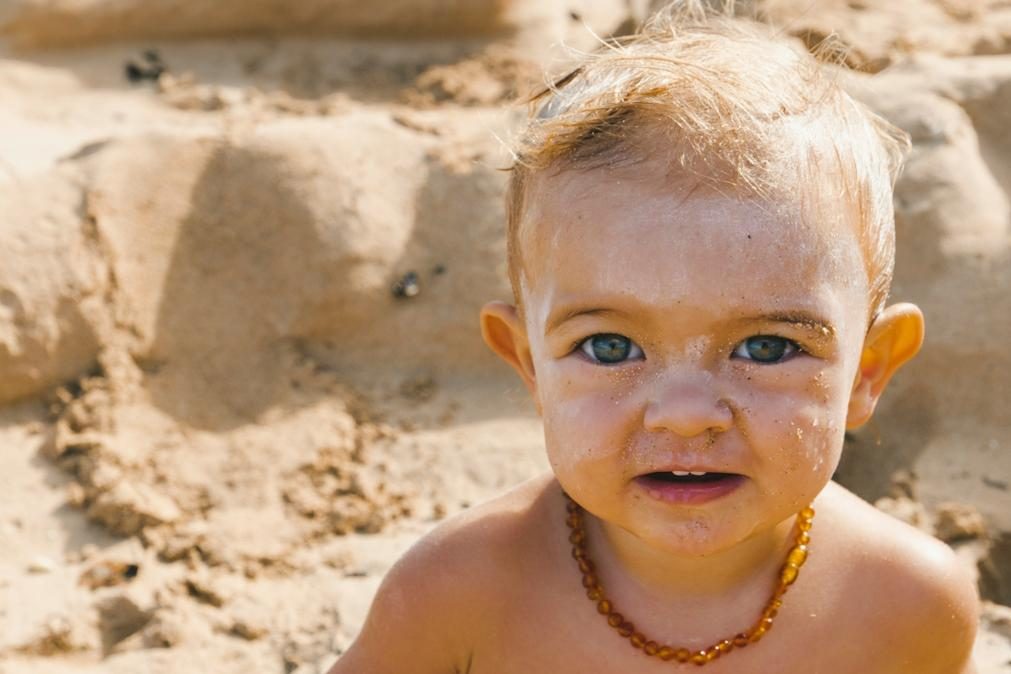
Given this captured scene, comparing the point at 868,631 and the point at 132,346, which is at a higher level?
the point at 132,346

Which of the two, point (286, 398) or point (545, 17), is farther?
point (545, 17)

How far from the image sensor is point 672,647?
6.97 ft

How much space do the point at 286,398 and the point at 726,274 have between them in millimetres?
1784

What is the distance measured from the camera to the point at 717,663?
2.13 metres

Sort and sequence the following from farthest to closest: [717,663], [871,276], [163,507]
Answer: [163,507] → [717,663] → [871,276]

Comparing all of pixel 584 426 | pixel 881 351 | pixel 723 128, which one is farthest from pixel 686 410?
pixel 881 351

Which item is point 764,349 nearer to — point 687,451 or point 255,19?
→ point 687,451

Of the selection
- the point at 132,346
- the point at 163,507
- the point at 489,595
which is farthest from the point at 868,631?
the point at 132,346

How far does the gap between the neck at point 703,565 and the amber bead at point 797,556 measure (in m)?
0.01

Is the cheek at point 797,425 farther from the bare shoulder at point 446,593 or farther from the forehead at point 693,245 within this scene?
the bare shoulder at point 446,593

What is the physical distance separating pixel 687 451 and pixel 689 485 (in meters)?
0.07

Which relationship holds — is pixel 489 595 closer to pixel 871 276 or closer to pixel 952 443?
pixel 871 276

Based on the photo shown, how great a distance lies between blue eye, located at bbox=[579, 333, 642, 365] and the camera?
6.01 feet

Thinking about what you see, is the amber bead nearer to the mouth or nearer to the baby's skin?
the baby's skin
